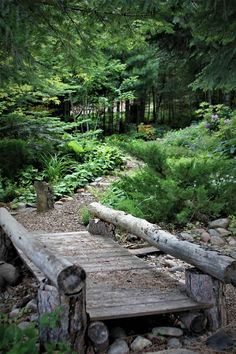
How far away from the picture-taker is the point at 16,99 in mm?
11117

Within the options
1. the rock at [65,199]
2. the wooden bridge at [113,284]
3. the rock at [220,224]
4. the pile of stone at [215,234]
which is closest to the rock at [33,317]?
the wooden bridge at [113,284]

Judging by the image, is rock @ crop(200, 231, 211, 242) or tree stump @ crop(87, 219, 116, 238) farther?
tree stump @ crop(87, 219, 116, 238)

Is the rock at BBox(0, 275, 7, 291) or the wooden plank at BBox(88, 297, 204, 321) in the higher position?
the wooden plank at BBox(88, 297, 204, 321)

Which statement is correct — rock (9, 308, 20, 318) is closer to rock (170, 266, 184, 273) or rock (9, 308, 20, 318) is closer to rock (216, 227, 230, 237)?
rock (170, 266, 184, 273)

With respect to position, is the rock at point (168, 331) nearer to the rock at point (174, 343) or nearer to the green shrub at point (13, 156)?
the rock at point (174, 343)

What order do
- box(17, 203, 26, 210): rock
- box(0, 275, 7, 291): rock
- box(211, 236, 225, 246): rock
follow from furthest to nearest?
box(17, 203, 26, 210): rock → box(211, 236, 225, 246): rock → box(0, 275, 7, 291): rock

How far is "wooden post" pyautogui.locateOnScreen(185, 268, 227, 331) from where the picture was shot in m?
3.62

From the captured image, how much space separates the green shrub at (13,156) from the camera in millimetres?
9766

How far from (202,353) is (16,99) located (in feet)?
30.1

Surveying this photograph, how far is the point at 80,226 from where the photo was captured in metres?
7.48


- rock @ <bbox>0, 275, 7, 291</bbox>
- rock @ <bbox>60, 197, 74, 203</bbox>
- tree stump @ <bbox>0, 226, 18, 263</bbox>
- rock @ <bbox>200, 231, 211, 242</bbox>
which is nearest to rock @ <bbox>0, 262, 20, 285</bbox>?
rock @ <bbox>0, 275, 7, 291</bbox>

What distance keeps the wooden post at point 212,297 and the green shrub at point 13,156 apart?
6.90 meters

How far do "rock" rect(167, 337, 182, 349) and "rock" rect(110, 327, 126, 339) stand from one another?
388 mm

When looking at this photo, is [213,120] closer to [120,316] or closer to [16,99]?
[16,99]
